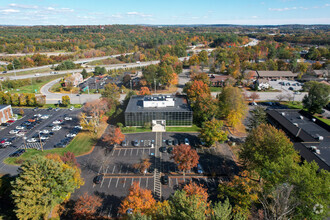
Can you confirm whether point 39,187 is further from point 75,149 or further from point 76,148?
point 76,148

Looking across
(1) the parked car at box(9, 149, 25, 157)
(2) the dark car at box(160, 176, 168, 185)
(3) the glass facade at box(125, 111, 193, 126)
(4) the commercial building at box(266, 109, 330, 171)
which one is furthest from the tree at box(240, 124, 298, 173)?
(1) the parked car at box(9, 149, 25, 157)

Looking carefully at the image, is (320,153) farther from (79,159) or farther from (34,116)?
(34,116)

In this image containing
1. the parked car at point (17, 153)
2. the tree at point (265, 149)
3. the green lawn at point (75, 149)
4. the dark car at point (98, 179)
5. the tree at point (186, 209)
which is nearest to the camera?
the tree at point (186, 209)

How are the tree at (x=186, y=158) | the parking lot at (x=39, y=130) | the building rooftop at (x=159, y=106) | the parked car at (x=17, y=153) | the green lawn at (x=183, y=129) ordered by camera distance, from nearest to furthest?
the tree at (x=186, y=158), the parked car at (x=17, y=153), the parking lot at (x=39, y=130), the green lawn at (x=183, y=129), the building rooftop at (x=159, y=106)

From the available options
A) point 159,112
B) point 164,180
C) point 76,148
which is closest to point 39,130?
point 76,148

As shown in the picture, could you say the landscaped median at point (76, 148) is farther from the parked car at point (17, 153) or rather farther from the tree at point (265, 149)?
the tree at point (265, 149)

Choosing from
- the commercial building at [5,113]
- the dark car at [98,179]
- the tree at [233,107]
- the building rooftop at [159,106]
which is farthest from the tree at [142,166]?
the commercial building at [5,113]

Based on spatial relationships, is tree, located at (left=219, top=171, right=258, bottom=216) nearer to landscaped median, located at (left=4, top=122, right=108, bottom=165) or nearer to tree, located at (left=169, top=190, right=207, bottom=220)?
tree, located at (left=169, top=190, right=207, bottom=220)
